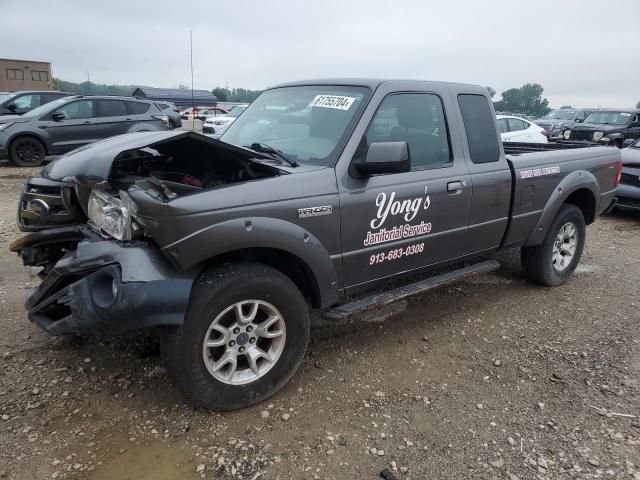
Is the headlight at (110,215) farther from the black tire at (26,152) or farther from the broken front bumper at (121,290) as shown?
the black tire at (26,152)

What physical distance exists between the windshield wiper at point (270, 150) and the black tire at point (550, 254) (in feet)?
9.33

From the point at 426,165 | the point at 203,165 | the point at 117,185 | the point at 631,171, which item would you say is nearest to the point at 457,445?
the point at 426,165

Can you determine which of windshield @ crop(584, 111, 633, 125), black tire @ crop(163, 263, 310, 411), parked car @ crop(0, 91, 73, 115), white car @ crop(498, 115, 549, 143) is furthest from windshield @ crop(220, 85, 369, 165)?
windshield @ crop(584, 111, 633, 125)

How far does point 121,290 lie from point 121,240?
0.34 m

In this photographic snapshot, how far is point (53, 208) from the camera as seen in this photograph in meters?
3.16

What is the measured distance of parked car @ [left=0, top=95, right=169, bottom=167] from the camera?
10672mm

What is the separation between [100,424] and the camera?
2699 mm

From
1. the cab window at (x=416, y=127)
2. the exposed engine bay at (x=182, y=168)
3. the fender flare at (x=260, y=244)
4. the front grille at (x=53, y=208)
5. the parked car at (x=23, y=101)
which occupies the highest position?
the parked car at (x=23, y=101)

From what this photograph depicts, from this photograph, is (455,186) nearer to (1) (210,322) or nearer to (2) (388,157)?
(2) (388,157)

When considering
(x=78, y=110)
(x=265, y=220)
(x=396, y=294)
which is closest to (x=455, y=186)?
(x=396, y=294)

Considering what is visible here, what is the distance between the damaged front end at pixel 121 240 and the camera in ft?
7.89

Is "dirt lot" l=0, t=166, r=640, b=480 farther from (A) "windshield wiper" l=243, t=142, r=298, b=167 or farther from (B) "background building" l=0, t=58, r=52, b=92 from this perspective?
(B) "background building" l=0, t=58, r=52, b=92

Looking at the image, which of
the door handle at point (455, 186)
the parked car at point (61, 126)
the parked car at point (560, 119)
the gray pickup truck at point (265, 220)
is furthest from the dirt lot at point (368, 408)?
the parked car at point (560, 119)

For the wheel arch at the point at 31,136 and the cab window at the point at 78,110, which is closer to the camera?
the wheel arch at the point at 31,136
